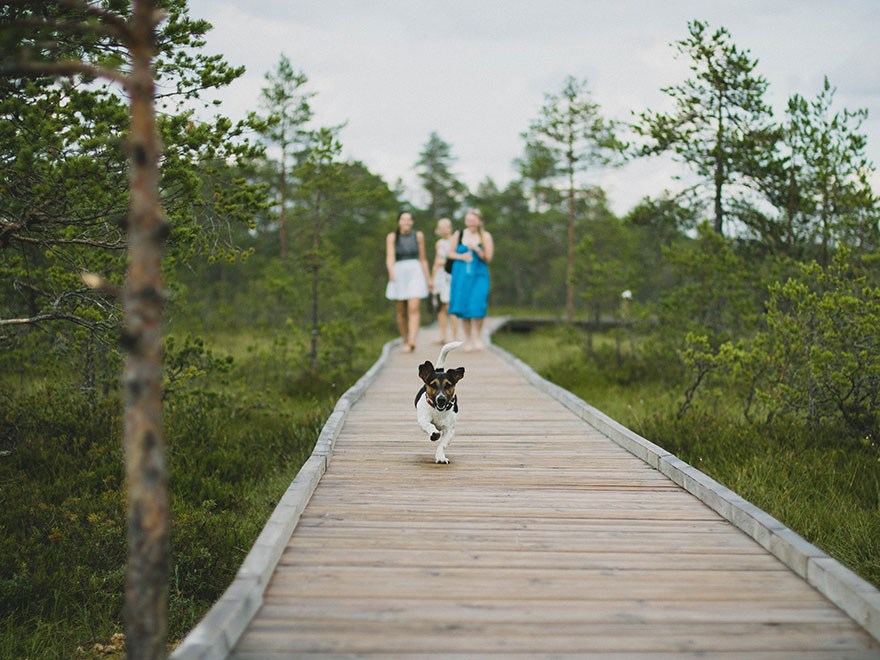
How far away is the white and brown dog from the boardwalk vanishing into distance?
0.23m

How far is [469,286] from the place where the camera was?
574 inches

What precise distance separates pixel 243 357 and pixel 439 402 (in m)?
11.8

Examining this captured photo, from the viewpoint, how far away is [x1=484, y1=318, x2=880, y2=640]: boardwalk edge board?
344 centimetres

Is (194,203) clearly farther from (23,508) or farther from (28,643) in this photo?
(28,643)

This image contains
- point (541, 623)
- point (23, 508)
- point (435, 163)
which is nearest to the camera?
point (541, 623)

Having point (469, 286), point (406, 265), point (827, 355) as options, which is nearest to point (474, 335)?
point (469, 286)

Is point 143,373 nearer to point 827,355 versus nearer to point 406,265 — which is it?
point 827,355

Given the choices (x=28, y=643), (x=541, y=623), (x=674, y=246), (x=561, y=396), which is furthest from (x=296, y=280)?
(x=541, y=623)

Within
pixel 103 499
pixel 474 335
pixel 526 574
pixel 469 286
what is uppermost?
pixel 469 286

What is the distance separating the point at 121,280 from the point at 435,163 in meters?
52.1

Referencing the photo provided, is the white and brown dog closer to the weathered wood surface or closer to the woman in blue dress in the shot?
the weathered wood surface

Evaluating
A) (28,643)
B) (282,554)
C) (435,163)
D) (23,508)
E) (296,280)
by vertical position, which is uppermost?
(435,163)

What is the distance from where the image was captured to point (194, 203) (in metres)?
6.46

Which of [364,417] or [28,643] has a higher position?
[364,417]
